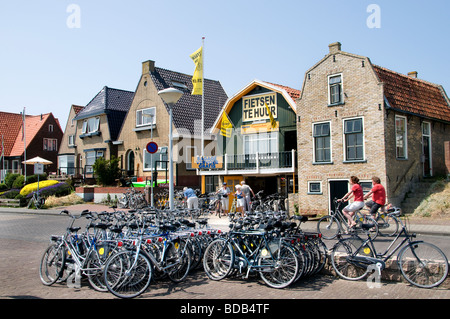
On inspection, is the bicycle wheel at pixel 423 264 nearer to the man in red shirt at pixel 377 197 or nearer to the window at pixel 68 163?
the man in red shirt at pixel 377 197

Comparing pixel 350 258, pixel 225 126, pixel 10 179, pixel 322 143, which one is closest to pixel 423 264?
pixel 350 258

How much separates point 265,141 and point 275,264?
17.6 meters

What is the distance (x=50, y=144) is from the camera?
49.2 metres

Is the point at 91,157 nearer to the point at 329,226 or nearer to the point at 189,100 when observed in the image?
the point at 189,100

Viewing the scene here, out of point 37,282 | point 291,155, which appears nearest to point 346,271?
point 37,282

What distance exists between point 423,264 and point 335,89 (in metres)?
13.8

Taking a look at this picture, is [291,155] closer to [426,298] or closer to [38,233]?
[38,233]

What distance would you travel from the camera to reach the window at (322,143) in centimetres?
1937

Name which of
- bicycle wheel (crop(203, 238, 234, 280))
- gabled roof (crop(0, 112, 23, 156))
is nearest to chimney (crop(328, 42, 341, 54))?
bicycle wheel (crop(203, 238, 234, 280))

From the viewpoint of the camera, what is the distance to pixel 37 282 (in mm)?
7566

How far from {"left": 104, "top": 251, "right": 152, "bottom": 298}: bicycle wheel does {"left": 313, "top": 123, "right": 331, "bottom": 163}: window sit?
46.4 feet

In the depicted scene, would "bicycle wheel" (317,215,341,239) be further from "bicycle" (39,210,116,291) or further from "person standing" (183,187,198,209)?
"bicycle" (39,210,116,291)

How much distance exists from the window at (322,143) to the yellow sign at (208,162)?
6.03 m

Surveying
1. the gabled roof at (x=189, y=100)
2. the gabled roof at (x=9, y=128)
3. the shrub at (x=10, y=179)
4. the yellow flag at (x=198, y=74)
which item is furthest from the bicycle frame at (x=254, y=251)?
the gabled roof at (x=9, y=128)
